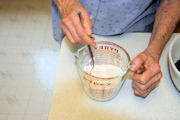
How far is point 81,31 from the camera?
0.55 m

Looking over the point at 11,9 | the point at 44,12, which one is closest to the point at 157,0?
the point at 44,12

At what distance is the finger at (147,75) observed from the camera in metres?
0.53

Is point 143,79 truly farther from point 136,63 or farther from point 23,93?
point 23,93

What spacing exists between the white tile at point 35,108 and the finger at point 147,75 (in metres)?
0.90

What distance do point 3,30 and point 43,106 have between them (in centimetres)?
92

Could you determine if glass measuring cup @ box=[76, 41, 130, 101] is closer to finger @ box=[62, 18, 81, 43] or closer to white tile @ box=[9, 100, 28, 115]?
finger @ box=[62, 18, 81, 43]

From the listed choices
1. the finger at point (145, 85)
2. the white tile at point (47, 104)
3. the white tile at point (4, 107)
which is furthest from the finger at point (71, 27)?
the white tile at point (4, 107)

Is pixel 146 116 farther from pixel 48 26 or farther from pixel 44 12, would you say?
pixel 44 12

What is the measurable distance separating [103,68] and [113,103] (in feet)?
0.39

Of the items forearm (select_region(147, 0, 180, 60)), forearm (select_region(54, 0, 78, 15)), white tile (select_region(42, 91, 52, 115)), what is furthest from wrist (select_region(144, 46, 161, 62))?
white tile (select_region(42, 91, 52, 115))

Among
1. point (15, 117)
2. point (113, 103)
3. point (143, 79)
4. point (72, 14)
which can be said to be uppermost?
point (72, 14)

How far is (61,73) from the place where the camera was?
0.63m

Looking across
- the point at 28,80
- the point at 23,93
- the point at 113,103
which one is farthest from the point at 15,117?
the point at 113,103

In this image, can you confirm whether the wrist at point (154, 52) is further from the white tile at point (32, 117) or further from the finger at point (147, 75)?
the white tile at point (32, 117)
